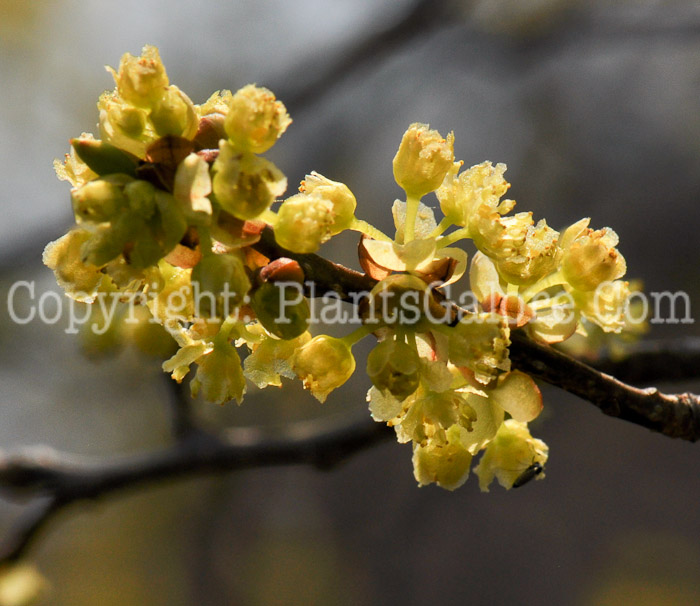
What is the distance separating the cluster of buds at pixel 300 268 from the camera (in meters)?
0.80

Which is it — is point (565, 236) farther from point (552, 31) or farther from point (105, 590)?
point (105, 590)

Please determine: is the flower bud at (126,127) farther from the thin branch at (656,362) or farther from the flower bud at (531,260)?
the thin branch at (656,362)

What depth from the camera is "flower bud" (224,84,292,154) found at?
815 millimetres

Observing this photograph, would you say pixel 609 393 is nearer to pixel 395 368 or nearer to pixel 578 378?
pixel 578 378

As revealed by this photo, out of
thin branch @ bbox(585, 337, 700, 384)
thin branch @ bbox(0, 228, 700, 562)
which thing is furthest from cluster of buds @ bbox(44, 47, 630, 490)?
thin branch @ bbox(0, 228, 700, 562)

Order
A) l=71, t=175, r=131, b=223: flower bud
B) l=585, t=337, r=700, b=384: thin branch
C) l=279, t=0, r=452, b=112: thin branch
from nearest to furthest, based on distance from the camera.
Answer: l=71, t=175, r=131, b=223: flower bud → l=585, t=337, r=700, b=384: thin branch → l=279, t=0, r=452, b=112: thin branch

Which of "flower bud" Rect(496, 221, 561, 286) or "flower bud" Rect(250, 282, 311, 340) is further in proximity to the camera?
"flower bud" Rect(496, 221, 561, 286)

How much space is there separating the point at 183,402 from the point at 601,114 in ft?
21.5

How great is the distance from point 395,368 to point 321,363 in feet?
0.39

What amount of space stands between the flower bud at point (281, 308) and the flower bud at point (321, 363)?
0.25 ft

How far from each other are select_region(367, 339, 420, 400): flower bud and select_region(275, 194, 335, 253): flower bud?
18 cm

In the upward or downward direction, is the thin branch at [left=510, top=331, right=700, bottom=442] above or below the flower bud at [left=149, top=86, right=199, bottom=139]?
below

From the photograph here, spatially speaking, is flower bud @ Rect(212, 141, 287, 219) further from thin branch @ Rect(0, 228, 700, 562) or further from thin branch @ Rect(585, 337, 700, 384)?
thin branch @ Rect(585, 337, 700, 384)

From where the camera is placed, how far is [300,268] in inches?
34.7
